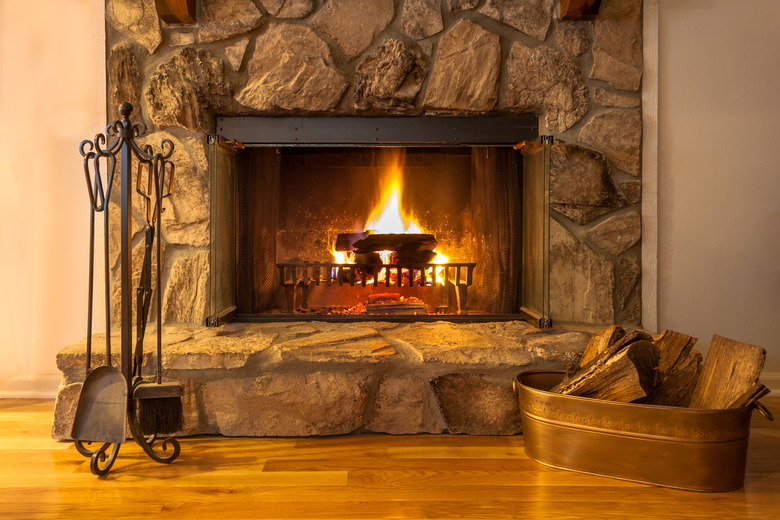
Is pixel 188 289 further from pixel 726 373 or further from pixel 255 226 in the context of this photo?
pixel 726 373

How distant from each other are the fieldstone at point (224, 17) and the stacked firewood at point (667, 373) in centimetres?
154

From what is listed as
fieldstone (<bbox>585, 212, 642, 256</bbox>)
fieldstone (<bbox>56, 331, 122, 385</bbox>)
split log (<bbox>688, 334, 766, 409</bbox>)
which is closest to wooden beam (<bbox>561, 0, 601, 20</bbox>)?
fieldstone (<bbox>585, 212, 642, 256</bbox>)

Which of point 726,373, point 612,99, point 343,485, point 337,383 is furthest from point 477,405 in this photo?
point 612,99

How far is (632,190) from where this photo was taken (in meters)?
2.19

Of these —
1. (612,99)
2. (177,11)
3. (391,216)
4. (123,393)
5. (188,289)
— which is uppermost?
(177,11)

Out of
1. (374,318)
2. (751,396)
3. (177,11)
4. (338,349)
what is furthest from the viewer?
(374,318)

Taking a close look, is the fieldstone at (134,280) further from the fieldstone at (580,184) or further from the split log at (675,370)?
the split log at (675,370)

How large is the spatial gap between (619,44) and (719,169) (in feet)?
1.88

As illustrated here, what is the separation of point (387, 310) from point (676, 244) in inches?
42.1

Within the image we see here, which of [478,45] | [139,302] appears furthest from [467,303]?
[139,302]

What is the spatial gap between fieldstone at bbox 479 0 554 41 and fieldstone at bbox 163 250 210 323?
1.31m

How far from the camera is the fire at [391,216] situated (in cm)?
244

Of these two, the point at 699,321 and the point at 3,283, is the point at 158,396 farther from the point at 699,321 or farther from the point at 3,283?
the point at 699,321

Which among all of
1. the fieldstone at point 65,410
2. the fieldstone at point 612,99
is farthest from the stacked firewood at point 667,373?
the fieldstone at point 65,410
